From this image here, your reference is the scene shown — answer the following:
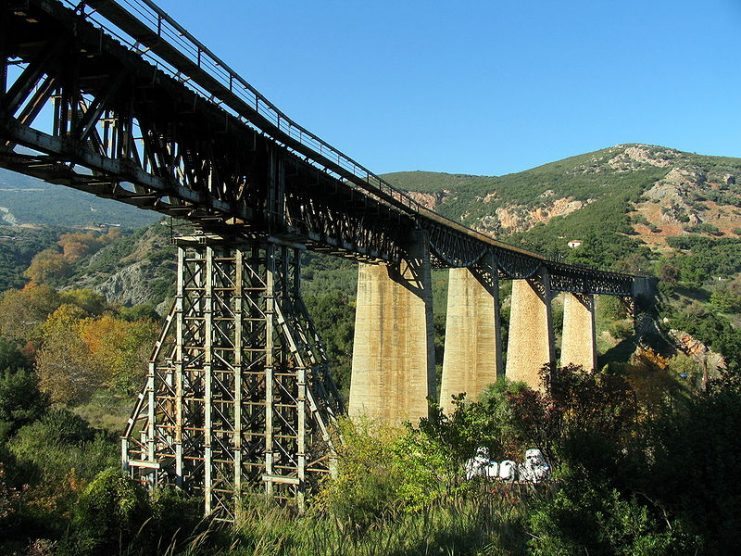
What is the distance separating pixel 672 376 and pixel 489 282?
14.8 m

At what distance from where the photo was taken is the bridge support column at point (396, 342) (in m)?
26.6

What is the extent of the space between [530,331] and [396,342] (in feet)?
69.3

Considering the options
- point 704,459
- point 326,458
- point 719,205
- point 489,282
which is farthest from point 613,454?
point 719,205

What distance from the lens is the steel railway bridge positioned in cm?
932

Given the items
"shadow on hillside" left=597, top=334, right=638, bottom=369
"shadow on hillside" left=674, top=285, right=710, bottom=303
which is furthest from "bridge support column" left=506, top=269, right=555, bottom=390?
"shadow on hillside" left=674, top=285, right=710, bottom=303

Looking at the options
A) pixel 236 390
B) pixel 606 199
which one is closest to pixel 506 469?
pixel 236 390

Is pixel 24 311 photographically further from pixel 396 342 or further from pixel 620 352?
pixel 620 352

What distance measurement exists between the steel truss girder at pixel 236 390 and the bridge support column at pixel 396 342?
32.5ft

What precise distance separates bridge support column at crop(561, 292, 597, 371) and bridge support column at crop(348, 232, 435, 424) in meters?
31.6

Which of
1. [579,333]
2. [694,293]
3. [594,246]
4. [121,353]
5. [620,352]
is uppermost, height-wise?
[594,246]

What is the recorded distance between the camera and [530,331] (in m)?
44.9

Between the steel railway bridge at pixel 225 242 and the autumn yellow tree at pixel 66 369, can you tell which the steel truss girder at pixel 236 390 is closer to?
the steel railway bridge at pixel 225 242

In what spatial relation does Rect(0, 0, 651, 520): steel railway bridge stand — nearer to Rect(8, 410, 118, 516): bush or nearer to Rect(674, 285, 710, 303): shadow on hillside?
Rect(8, 410, 118, 516): bush

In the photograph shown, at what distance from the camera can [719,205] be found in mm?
113312
